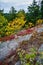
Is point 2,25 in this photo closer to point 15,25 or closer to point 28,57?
point 15,25

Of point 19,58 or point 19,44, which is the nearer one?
point 19,58

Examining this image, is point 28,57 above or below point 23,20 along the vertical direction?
above

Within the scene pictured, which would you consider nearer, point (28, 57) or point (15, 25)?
point (28, 57)

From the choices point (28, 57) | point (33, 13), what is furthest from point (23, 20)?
point (28, 57)

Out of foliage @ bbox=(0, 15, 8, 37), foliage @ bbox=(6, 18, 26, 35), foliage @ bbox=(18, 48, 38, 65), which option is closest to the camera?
foliage @ bbox=(18, 48, 38, 65)

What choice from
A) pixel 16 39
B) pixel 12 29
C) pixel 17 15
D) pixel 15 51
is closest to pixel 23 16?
pixel 17 15

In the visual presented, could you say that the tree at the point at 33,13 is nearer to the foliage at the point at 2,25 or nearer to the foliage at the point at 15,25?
the foliage at the point at 15,25

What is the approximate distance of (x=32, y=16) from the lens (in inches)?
2101

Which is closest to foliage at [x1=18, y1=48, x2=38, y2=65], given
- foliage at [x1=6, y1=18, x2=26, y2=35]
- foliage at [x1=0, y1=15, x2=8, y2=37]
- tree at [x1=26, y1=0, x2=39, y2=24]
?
foliage at [x1=0, y1=15, x2=8, y2=37]

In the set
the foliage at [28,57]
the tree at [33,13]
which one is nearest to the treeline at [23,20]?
the tree at [33,13]

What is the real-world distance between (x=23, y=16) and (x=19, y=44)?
3696 centimetres

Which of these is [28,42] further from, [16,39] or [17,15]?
[17,15]

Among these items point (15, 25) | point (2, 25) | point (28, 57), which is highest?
point (28, 57)

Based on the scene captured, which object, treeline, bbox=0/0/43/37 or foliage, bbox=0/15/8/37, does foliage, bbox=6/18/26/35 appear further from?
foliage, bbox=0/15/8/37
